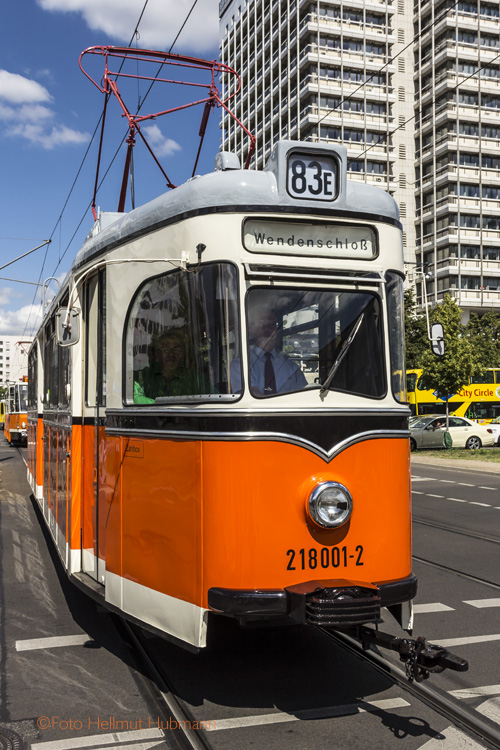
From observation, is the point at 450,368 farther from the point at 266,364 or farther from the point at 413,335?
the point at 266,364

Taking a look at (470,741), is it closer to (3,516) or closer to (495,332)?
(3,516)

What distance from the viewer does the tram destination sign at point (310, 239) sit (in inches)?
181

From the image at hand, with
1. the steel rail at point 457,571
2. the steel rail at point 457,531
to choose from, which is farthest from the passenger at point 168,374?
the steel rail at point 457,531

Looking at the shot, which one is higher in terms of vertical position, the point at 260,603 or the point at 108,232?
the point at 108,232

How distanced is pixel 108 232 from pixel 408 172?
63.9 meters

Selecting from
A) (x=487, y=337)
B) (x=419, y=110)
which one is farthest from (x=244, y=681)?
(x=419, y=110)

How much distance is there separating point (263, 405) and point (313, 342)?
55 cm

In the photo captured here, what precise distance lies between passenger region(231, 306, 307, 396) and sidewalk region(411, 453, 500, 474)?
17.9 m

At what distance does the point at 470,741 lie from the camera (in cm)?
403

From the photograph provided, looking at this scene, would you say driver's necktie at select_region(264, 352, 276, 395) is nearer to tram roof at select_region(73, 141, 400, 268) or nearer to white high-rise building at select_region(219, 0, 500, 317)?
tram roof at select_region(73, 141, 400, 268)

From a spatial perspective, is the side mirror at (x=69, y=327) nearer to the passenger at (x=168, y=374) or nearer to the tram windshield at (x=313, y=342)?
the passenger at (x=168, y=374)

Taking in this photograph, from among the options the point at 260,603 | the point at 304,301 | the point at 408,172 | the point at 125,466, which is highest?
the point at 408,172

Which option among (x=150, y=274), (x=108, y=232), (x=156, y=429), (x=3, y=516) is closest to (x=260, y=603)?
(x=156, y=429)

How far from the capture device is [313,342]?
4.73 metres
